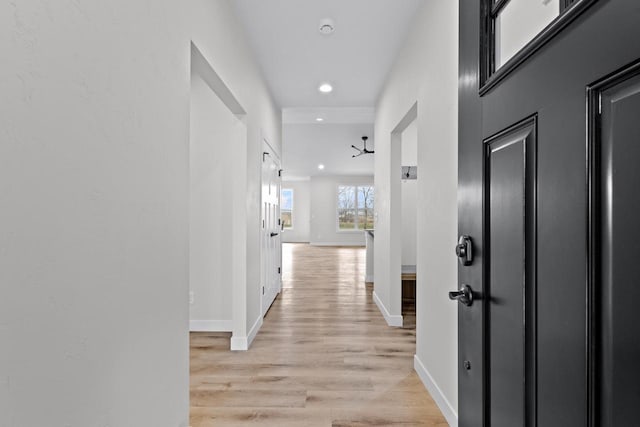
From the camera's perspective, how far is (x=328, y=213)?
13.0 m

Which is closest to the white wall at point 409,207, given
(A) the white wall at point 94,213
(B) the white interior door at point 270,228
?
(B) the white interior door at point 270,228

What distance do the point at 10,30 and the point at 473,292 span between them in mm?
1252


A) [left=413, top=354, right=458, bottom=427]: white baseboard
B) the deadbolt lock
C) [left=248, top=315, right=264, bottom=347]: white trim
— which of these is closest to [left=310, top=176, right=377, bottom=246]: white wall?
[left=248, top=315, right=264, bottom=347]: white trim

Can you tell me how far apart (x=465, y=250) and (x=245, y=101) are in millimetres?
2408

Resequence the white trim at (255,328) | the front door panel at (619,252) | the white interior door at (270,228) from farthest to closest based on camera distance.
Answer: the white interior door at (270,228) < the white trim at (255,328) < the front door panel at (619,252)

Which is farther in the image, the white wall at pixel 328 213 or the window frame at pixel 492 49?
the white wall at pixel 328 213

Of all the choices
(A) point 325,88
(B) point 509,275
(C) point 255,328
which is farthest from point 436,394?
(A) point 325,88

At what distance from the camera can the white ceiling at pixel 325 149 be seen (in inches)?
297

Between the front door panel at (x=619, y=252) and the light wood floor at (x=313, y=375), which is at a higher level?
the front door panel at (x=619, y=252)

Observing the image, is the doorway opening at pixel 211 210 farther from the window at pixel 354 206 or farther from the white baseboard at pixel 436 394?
the window at pixel 354 206

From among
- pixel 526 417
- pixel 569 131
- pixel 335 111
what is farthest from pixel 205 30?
pixel 335 111

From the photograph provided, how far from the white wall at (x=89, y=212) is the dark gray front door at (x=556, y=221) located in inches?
42.2

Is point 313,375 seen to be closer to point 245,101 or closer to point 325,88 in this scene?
point 245,101

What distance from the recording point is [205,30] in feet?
6.32
